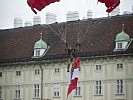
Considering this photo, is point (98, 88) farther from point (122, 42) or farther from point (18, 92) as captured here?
point (18, 92)

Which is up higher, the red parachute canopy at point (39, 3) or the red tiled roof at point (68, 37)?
the red tiled roof at point (68, 37)

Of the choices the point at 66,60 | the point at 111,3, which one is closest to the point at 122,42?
the point at 66,60

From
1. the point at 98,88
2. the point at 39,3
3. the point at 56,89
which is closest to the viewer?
the point at 39,3

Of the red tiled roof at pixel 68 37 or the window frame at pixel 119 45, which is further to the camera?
the red tiled roof at pixel 68 37

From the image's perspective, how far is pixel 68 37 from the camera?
57.9m

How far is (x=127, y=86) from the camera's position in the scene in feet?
166

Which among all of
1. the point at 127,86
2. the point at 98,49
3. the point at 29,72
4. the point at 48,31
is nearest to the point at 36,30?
the point at 48,31

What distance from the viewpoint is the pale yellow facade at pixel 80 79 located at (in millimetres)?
51156

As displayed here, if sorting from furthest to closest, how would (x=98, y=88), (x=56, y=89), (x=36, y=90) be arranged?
(x=36, y=90), (x=56, y=89), (x=98, y=88)

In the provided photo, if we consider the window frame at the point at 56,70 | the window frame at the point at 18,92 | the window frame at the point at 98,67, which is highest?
the window frame at the point at 98,67

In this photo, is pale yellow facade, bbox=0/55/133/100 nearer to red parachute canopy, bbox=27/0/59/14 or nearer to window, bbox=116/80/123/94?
window, bbox=116/80/123/94

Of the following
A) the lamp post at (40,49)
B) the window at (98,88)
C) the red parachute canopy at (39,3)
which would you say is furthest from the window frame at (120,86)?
the red parachute canopy at (39,3)

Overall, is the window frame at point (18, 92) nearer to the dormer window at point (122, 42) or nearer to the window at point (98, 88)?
the window at point (98, 88)

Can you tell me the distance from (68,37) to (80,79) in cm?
540
